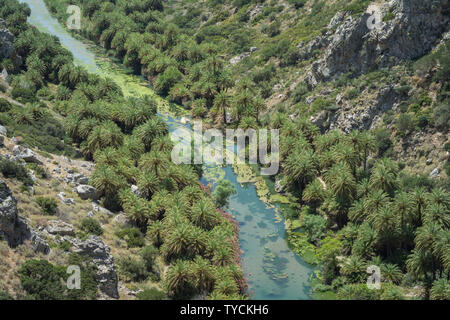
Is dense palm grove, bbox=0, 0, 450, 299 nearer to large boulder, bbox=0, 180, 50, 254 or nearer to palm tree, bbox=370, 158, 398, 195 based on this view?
palm tree, bbox=370, 158, 398, 195

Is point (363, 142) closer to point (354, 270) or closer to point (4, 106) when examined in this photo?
point (354, 270)

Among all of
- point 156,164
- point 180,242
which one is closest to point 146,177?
point 156,164

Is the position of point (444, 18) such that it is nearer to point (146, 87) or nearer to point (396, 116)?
point (396, 116)

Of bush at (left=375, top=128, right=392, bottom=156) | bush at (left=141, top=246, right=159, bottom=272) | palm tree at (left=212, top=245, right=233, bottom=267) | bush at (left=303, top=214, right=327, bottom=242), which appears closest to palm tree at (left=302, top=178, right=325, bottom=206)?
bush at (left=303, top=214, right=327, bottom=242)

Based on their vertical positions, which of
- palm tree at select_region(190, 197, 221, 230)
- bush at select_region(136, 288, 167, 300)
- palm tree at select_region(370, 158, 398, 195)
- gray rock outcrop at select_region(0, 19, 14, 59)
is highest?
gray rock outcrop at select_region(0, 19, 14, 59)

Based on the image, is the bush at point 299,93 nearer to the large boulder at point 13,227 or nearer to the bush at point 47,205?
the bush at point 47,205

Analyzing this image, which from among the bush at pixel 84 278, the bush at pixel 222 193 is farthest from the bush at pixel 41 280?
the bush at pixel 222 193
